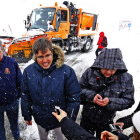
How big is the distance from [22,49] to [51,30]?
1.91 metres

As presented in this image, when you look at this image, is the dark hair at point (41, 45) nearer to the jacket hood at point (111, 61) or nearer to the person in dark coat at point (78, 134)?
the jacket hood at point (111, 61)

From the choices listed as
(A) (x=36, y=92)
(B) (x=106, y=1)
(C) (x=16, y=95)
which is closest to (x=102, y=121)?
(A) (x=36, y=92)

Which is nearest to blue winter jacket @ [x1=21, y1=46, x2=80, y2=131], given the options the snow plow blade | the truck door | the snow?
the snow

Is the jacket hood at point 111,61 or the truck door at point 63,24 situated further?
the truck door at point 63,24

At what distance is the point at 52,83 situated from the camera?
148 centimetres

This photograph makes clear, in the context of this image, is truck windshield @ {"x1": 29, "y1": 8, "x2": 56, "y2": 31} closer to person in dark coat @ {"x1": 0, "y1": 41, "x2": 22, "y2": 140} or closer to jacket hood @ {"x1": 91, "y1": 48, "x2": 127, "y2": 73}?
person in dark coat @ {"x1": 0, "y1": 41, "x2": 22, "y2": 140}

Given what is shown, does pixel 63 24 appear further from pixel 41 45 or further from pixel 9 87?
pixel 41 45

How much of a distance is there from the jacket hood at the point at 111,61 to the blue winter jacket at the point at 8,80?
132 centimetres

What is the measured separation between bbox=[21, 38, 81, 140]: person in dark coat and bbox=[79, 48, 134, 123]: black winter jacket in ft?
0.82

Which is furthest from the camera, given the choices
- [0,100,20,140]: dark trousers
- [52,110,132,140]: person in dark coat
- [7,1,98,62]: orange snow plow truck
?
[7,1,98,62]: orange snow plow truck

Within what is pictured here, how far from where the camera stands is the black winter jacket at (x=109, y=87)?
1.48 m

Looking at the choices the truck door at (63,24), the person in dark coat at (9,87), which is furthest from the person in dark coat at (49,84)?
the truck door at (63,24)

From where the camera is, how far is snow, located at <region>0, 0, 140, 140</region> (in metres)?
5.32

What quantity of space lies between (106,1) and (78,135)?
40026 mm
